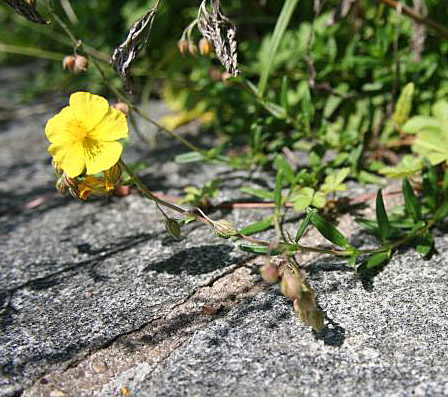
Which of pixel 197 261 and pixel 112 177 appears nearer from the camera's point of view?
pixel 112 177

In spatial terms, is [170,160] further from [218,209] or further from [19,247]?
[19,247]

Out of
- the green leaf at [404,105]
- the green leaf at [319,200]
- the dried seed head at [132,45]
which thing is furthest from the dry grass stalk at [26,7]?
the green leaf at [404,105]

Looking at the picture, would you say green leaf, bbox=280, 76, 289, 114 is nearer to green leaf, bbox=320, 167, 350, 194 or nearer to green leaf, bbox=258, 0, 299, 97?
green leaf, bbox=258, 0, 299, 97

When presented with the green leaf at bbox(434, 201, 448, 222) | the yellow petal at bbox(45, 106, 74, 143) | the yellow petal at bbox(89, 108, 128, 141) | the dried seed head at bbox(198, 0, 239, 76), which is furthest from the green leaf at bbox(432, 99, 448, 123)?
the yellow petal at bbox(45, 106, 74, 143)

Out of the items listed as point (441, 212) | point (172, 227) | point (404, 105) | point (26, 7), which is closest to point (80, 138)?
point (172, 227)

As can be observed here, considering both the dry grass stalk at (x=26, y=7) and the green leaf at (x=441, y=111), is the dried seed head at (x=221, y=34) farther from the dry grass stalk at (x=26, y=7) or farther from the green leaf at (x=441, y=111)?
the green leaf at (x=441, y=111)

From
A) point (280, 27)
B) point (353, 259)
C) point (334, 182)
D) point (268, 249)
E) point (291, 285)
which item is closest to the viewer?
point (291, 285)

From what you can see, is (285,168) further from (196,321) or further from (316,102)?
(196,321)

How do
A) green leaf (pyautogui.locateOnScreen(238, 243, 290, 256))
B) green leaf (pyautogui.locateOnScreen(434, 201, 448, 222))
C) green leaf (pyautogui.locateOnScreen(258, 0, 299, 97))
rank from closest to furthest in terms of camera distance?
1. green leaf (pyautogui.locateOnScreen(238, 243, 290, 256))
2. green leaf (pyautogui.locateOnScreen(434, 201, 448, 222))
3. green leaf (pyautogui.locateOnScreen(258, 0, 299, 97))
